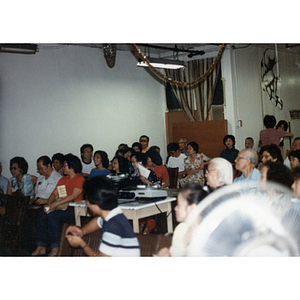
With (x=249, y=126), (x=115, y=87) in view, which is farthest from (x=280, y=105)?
(x=115, y=87)

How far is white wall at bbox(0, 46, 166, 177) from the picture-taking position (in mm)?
4996

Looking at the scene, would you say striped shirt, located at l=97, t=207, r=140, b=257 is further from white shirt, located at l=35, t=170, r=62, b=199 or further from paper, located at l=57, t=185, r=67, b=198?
white shirt, located at l=35, t=170, r=62, b=199

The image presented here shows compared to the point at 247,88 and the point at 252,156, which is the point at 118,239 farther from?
the point at 247,88

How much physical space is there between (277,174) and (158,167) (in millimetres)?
2006

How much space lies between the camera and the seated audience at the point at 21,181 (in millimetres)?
4168

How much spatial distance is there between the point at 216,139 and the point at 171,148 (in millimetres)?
1216

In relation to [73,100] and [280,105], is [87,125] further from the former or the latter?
[280,105]

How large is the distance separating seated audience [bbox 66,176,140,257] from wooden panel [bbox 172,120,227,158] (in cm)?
373

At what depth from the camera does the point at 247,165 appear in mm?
2977

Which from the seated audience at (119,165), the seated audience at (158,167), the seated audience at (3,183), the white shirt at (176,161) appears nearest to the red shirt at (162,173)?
the seated audience at (158,167)

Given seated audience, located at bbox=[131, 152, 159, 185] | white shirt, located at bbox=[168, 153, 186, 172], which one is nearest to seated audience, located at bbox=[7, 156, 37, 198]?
seated audience, located at bbox=[131, 152, 159, 185]

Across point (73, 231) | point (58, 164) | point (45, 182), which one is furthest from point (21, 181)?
point (73, 231)
